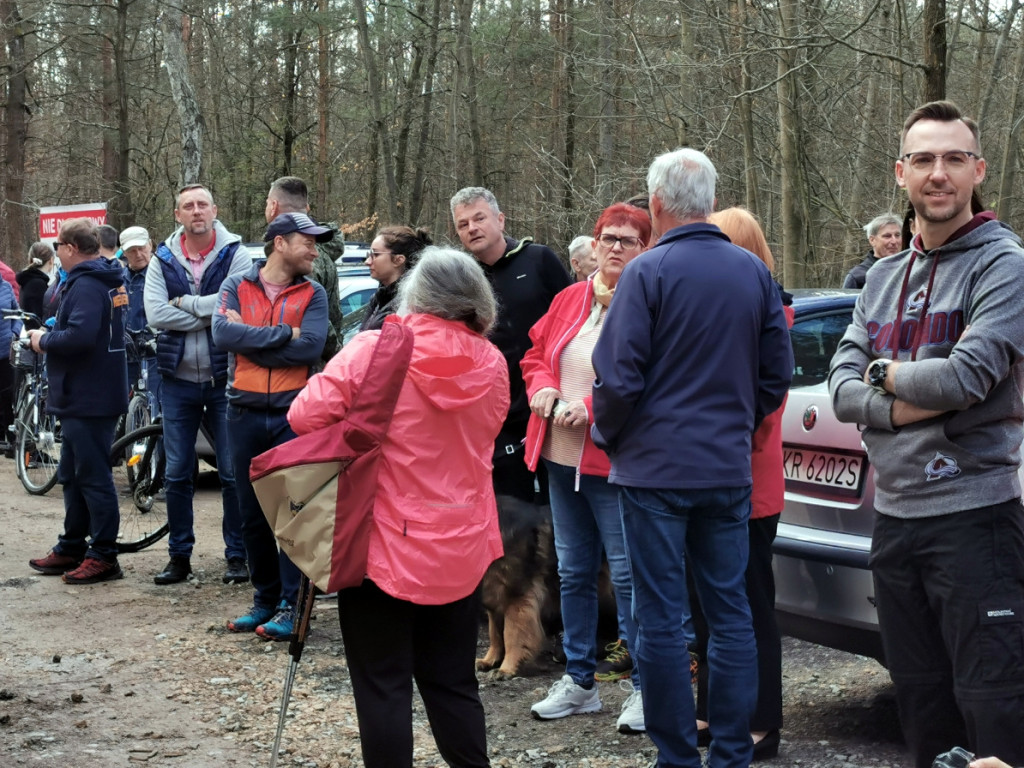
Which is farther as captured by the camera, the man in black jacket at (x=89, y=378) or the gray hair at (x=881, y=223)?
the gray hair at (x=881, y=223)

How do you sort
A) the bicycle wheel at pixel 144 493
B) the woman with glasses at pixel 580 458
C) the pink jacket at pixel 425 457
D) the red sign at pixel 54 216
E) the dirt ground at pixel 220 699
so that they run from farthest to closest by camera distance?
the red sign at pixel 54 216, the bicycle wheel at pixel 144 493, the woman with glasses at pixel 580 458, the dirt ground at pixel 220 699, the pink jacket at pixel 425 457

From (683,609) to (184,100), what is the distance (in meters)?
16.7

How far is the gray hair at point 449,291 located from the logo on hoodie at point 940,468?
1443mm

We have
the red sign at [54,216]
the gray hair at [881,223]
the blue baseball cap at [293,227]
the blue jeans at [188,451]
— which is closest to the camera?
the blue baseball cap at [293,227]

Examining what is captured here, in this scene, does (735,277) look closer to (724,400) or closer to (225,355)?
(724,400)

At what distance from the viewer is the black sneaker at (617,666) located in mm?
5496

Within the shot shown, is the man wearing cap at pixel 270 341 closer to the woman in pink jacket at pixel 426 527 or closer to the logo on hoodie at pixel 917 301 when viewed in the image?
the woman in pink jacket at pixel 426 527

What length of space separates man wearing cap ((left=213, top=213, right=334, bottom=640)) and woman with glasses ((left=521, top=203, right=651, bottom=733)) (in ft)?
5.05

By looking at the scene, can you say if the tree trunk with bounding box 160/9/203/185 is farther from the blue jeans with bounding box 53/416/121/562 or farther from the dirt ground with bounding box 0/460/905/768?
the dirt ground with bounding box 0/460/905/768

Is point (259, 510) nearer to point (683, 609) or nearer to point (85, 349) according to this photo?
point (85, 349)

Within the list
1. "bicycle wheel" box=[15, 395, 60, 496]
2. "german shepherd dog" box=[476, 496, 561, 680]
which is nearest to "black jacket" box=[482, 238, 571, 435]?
"german shepherd dog" box=[476, 496, 561, 680]

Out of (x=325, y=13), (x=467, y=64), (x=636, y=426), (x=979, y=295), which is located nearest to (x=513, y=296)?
(x=636, y=426)

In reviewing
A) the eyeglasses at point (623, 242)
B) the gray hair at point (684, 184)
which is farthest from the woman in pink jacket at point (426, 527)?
Answer: the eyeglasses at point (623, 242)

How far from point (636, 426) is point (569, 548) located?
4.40ft
